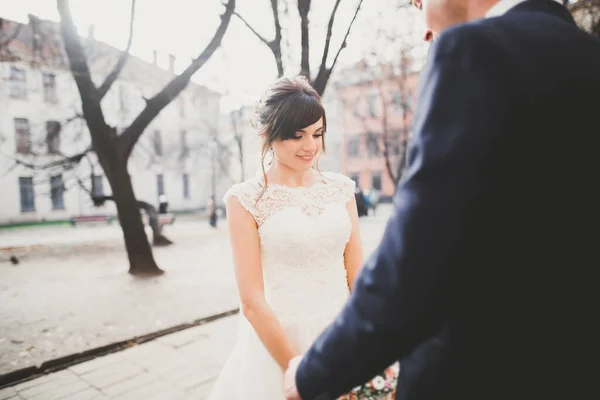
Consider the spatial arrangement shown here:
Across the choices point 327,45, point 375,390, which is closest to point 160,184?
point 327,45

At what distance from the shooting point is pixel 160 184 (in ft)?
131

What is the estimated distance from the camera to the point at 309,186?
7.00ft

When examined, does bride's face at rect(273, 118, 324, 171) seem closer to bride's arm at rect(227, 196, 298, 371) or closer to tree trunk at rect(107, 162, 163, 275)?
bride's arm at rect(227, 196, 298, 371)

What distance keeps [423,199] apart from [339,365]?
36cm

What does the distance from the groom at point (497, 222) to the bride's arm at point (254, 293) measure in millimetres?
923

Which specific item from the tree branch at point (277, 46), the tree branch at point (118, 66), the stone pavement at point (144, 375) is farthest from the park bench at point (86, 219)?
the stone pavement at point (144, 375)

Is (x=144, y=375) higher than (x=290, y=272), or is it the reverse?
(x=290, y=272)

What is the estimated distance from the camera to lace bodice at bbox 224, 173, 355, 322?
1910 mm

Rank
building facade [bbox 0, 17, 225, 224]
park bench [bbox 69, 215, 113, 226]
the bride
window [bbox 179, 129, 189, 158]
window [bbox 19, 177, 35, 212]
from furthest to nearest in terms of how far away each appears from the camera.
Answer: window [bbox 179, 129, 189, 158]
window [bbox 19, 177, 35, 212]
park bench [bbox 69, 215, 113, 226]
building facade [bbox 0, 17, 225, 224]
the bride

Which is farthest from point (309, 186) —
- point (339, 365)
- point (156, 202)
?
point (156, 202)

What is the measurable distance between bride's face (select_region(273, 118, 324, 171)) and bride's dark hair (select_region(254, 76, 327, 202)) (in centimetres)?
2

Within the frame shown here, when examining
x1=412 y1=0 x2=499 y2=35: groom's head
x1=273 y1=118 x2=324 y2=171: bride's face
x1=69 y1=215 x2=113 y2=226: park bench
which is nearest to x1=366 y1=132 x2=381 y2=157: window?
x1=69 y1=215 x2=113 y2=226: park bench

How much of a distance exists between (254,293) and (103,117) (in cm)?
872

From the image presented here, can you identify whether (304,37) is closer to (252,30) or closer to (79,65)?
(252,30)
